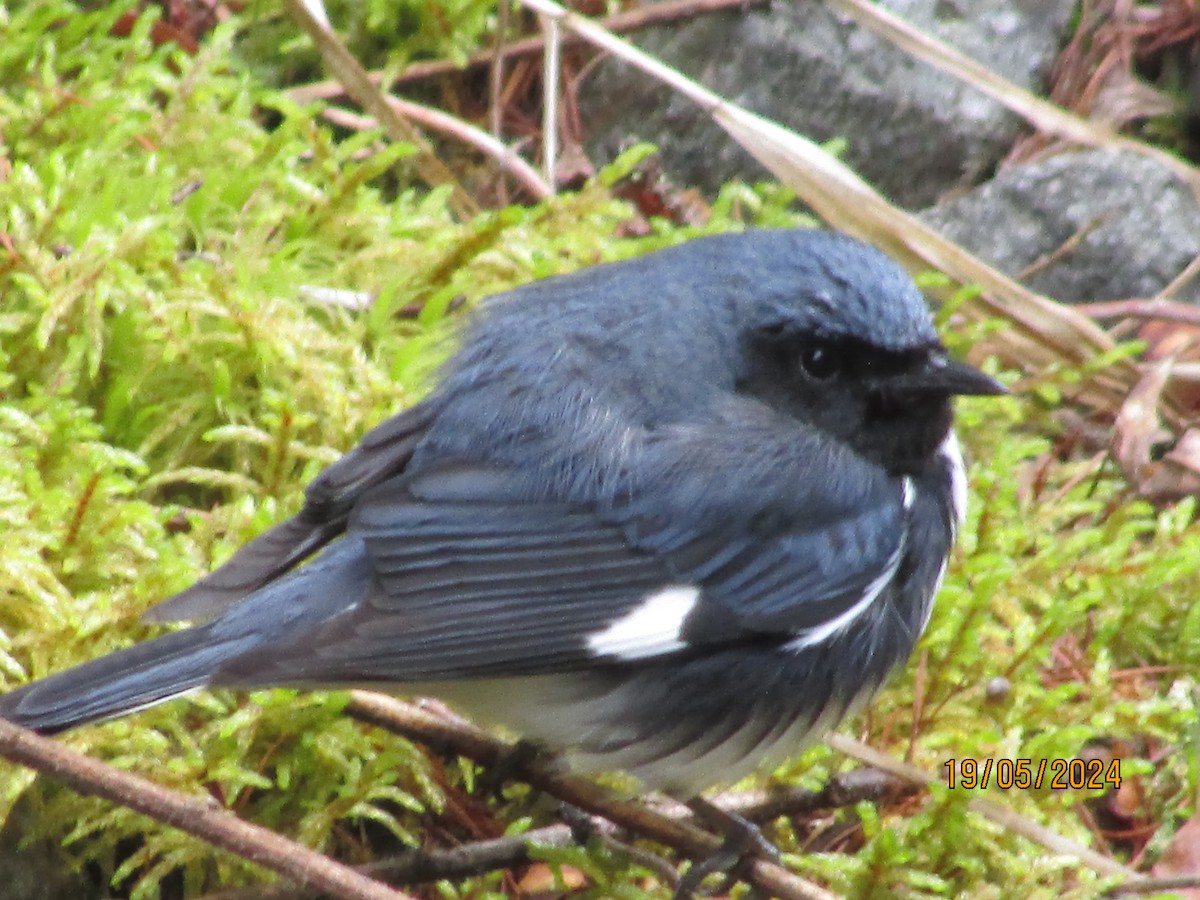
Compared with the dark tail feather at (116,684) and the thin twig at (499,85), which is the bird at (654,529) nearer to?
the dark tail feather at (116,684)

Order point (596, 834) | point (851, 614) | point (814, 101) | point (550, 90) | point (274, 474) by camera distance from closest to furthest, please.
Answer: point (851, 614), point (596, 834), point (274, 474), point (550, 90), point (814, 101)

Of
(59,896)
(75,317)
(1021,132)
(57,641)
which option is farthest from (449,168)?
(59,896)

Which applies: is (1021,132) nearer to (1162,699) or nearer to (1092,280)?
(1092,280)

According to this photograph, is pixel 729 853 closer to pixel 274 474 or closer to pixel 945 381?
pixel 945 381
